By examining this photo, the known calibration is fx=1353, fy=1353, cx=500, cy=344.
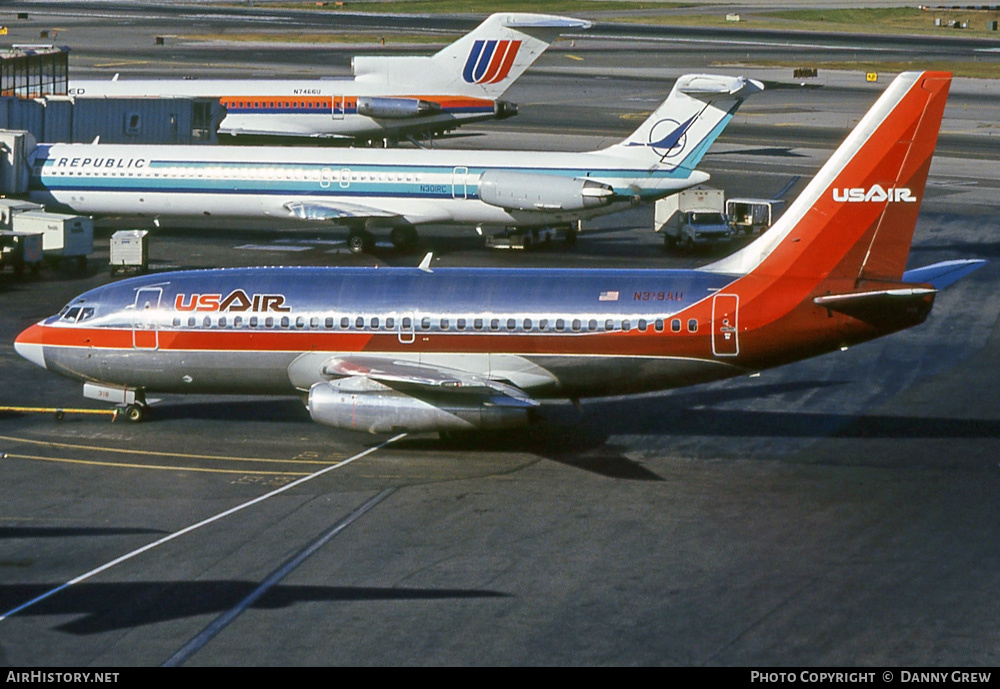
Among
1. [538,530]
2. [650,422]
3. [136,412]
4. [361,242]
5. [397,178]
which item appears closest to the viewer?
[538,530]

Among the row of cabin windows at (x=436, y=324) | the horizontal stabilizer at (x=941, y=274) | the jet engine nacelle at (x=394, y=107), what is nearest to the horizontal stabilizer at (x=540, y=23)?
the jet engine nacelle at (x=394, y=107)

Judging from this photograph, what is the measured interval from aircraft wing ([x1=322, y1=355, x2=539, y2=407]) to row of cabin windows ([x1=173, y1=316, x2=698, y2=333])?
3.08 ft

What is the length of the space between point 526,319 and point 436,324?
241cm

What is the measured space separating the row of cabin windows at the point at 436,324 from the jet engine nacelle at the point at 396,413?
2.24 meters

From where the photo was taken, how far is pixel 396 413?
34.6 metres

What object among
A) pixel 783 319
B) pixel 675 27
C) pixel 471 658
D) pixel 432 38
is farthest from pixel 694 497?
pixel 675 27

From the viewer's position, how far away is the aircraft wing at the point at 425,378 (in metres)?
33.9

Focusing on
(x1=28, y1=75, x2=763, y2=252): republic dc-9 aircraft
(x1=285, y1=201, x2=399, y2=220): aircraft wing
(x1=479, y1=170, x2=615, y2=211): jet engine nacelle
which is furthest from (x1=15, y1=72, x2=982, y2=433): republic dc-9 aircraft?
(x1=28, y1=75, x2=763, y2=252): republic dc-9 aircraft

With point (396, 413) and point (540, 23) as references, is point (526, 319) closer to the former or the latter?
point (396, 413)

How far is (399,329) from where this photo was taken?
119ft

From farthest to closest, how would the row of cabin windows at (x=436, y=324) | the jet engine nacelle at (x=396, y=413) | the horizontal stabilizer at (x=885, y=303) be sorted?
the row of cabin windows at (x=436, y=324), the jet engine nacelle at (x=396, y=413), the horizontal stabilizer at (x=885, y=303)

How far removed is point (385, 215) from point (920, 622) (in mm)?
43073

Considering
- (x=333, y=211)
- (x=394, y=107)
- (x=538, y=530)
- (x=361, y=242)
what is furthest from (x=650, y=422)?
(x=394, y=107)

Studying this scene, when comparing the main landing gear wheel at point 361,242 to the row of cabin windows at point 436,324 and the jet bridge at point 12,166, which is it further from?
the row of cabin windows at point 436,324
